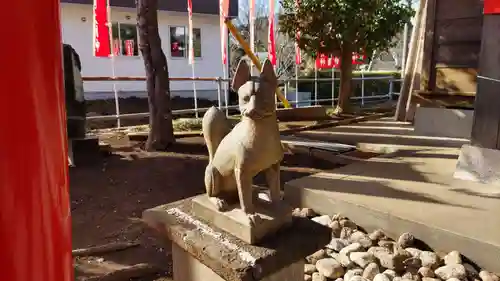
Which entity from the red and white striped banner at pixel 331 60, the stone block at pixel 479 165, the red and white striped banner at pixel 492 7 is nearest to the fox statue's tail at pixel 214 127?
the stone block at pixel 479 165

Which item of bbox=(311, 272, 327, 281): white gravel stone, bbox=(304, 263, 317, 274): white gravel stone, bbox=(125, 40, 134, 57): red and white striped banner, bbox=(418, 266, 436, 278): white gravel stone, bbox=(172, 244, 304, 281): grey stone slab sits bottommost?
bbox=(304, 263, 317, 274): white gravel stone

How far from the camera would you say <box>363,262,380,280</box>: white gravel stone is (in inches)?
105

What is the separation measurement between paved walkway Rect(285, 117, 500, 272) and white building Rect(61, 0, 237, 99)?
434 inches

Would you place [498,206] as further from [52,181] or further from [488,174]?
[52,181]

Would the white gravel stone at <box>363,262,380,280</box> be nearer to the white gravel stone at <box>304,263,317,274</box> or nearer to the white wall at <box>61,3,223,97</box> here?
the white gravel stone at <box>304,263,317,274</box>

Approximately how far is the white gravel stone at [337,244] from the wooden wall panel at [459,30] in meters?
4.80

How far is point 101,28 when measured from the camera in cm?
959

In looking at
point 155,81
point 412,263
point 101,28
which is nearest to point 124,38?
point 101,28

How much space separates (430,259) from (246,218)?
1.71 meters

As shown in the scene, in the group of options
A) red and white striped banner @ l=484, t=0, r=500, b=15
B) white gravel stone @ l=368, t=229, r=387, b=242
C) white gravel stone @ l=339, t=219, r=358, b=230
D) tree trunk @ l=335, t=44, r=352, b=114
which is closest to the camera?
white gravel stone @ l=368, t=229, r=387, b=242

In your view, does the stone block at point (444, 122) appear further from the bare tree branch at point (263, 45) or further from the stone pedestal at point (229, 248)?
the bare tree branch at point (263, 45)

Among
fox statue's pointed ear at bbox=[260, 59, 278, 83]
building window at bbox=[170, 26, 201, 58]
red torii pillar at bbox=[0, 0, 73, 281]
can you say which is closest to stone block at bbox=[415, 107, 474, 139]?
fox statue's pointed ear at bbox=[260, 59, 278, 83]

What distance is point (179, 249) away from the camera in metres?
2.07

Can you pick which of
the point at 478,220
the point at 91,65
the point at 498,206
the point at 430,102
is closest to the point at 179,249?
the point at 478,220
